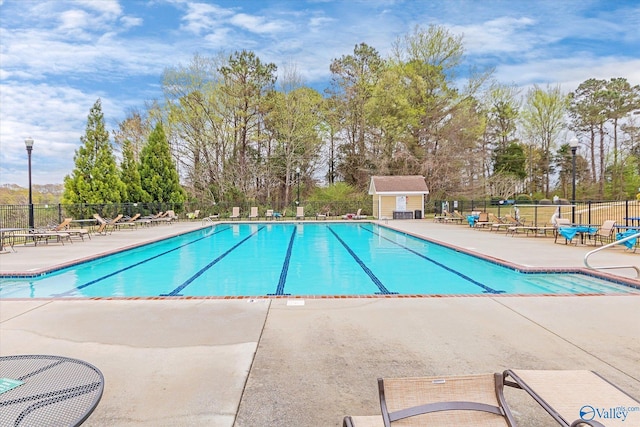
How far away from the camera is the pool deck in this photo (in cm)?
245

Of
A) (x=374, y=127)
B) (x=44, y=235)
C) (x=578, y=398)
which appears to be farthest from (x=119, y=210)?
(x=578, y=398)

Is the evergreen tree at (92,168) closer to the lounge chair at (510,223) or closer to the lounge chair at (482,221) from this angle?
the lounge chair at (482,221)

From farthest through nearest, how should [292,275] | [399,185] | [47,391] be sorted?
[399,185] → [292,275] → [47,391]

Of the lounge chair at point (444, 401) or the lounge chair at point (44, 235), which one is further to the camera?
the lounge chair at point (44, 235)

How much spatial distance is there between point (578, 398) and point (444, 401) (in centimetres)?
63

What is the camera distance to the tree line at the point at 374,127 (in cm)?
2742

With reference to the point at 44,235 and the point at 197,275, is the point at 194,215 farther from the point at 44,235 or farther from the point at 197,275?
the point at 197,275

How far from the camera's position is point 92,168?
18500 millimetres

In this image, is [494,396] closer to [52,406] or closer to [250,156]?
[52,406]

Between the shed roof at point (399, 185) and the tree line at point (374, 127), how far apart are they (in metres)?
3.64

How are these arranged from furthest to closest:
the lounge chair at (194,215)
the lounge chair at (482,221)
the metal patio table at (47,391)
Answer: the lounge chair at (194,215) < the lounge chair at (482,221) < the metal patio table at (47,391)

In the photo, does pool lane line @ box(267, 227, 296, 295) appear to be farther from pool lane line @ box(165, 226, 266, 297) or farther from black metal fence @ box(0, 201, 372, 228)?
black metal fence @ box(0, 201, 372, 228)

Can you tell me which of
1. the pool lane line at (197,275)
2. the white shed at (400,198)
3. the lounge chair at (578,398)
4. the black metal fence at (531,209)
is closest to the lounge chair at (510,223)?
the black metal fence at (531,209)

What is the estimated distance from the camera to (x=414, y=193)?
2472 cm
